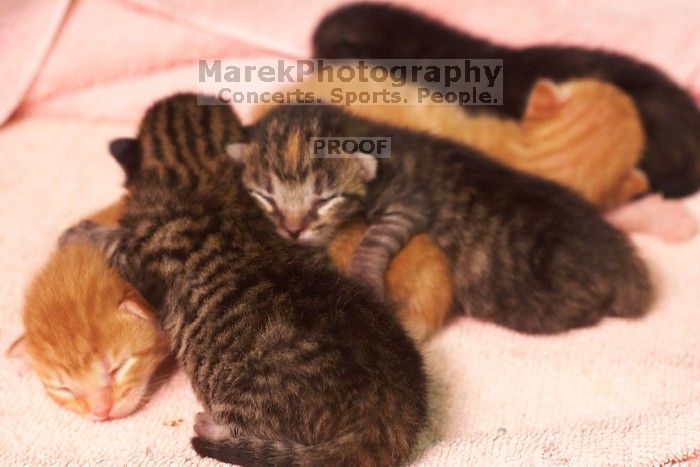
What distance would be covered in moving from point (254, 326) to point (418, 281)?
1.48 ft

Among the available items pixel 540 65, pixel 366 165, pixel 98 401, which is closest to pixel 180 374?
pixel 98 401

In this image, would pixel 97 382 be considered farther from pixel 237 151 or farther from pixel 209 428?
pixel 237 151

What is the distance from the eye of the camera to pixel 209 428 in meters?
1.32

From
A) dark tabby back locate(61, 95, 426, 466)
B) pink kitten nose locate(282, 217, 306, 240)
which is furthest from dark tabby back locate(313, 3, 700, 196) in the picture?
dark tabby back locate(61, 95, 426, 466)

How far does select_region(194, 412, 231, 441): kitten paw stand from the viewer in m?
1.29

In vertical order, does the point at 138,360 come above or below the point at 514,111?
below

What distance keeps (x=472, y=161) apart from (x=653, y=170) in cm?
68

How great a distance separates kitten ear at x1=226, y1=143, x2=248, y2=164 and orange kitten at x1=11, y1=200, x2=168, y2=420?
366 millimetres

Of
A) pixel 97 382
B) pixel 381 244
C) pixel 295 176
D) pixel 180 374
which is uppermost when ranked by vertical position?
pixel 295 176

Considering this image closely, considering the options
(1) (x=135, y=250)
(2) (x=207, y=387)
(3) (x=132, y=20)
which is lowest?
(2) (x=207, y=387)

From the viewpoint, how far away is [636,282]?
1604mm

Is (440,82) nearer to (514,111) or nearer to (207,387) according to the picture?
(514,111)

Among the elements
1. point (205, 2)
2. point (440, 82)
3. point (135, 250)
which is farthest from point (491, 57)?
point (135, 250)

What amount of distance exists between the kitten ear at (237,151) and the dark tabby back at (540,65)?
83 cm
